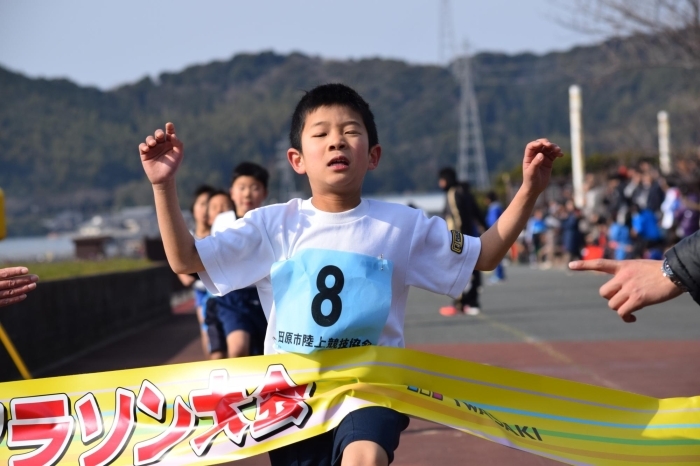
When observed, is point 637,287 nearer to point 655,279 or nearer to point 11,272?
point 655,279

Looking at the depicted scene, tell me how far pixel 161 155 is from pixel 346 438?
120 cm

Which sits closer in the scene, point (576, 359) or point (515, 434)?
point (515, 434)

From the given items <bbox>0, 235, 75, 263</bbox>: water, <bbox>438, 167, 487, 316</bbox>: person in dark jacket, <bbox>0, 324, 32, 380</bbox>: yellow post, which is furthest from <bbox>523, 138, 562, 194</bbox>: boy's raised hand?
<bbox>438, 167, 487, 316</bbox>: person in dark jacket

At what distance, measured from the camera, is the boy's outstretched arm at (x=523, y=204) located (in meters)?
4.11

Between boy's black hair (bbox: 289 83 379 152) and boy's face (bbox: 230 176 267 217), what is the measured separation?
3.23 meters

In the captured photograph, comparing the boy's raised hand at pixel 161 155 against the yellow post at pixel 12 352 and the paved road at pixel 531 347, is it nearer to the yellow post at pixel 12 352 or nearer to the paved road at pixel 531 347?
the paved road at pixel 531 347

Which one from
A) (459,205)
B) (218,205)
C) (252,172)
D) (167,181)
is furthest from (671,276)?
(459,205)

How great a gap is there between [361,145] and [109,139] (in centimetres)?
19324

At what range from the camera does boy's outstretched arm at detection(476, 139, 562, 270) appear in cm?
411

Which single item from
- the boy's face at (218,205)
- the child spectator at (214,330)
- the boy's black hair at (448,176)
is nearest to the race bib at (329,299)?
the child spectator at (214,330)

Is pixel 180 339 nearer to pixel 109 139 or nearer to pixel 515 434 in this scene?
pixel 515 434

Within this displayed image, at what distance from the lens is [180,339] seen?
15.3 m

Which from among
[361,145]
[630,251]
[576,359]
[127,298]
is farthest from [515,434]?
[630,251]

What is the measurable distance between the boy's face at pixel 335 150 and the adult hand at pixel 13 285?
1.16 metres
